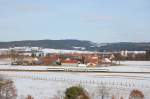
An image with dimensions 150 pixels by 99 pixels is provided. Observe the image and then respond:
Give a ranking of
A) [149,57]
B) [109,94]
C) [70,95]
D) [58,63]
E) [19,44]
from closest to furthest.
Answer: [70,95] < [109,94] < [58,63] < [149,57] < [19,44]

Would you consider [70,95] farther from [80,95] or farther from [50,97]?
[50,97]

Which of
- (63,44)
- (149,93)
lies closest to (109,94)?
(149,93)

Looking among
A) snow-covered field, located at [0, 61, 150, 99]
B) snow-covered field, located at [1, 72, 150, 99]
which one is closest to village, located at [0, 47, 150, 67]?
snow-covered field, located at [0, 61, 150, 99]

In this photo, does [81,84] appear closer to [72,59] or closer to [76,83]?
[76,83]

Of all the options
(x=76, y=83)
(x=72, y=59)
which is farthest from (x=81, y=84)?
(x=72, y=59)

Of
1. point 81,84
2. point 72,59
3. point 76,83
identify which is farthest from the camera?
point 72,59

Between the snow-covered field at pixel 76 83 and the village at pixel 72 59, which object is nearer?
the snow-covered field at pixel 76 83

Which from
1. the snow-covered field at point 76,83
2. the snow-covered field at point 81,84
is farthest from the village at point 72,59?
the snow-covered field at point 76,83

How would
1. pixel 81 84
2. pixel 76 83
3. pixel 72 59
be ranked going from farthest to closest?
pixel 72 59, pixel 76 83, pixel 81 84

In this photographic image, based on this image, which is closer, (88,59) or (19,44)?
(88,59)

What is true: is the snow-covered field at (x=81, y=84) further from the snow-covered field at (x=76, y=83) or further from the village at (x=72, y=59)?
the village at (x=72, y=59)

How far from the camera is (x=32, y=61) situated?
117 feet

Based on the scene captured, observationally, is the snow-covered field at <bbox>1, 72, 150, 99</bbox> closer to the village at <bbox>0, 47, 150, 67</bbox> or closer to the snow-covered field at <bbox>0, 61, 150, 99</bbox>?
the snow-covered field at <bbox>0, 61, 150, 99</bbox>

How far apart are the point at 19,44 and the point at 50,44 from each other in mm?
7356
